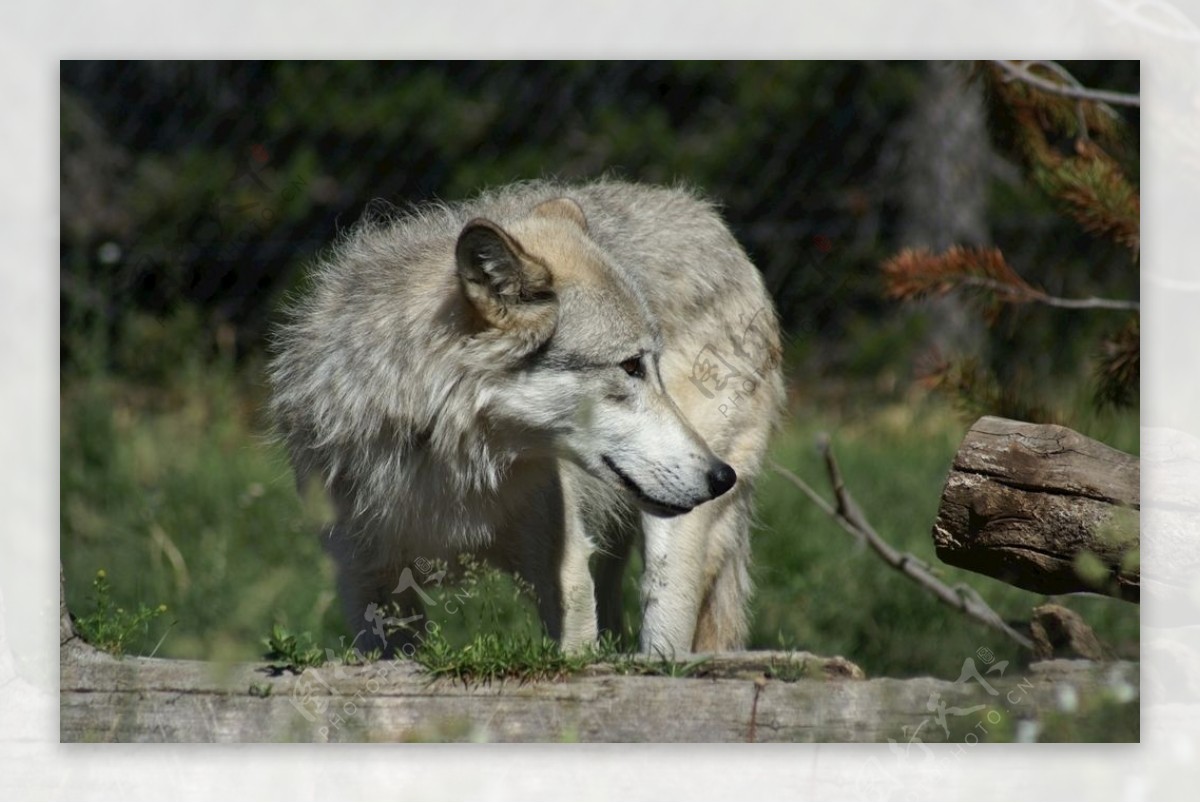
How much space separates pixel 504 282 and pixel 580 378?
272 mm

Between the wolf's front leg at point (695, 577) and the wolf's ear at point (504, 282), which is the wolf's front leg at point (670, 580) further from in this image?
the wolf's ear at point (504, 282)

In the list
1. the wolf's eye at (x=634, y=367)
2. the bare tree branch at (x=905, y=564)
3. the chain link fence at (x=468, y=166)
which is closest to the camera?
the wolf's eye at (x=634, y=367)

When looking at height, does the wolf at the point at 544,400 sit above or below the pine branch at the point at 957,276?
below

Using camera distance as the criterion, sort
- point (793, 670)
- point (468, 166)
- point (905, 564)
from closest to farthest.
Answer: point (793, 670) → point (905, 564) → point (468, 166)

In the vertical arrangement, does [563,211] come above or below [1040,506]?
above

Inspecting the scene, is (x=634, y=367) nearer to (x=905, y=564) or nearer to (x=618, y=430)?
(x=618, y=430)

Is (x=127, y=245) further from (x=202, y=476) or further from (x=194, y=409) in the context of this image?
(x=202, y=476)

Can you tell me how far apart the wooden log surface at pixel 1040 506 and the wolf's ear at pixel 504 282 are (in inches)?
37.8

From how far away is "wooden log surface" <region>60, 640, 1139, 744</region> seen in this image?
2949 millimetres

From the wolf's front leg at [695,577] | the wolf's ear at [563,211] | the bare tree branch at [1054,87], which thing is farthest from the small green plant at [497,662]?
the bare tree branch at [1054,87]

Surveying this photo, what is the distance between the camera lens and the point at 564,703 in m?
2.95

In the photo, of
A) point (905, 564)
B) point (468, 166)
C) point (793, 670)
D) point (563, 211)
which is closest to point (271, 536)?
point (468, 166)

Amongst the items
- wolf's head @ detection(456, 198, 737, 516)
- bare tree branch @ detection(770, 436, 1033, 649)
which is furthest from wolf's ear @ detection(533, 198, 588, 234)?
bare tree branch @ detection(770, 436, 1033, 649)

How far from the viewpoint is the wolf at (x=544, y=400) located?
3.07 metres
